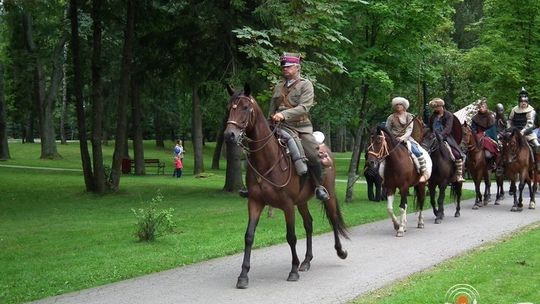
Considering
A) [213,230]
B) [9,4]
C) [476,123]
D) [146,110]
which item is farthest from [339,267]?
[146,110]

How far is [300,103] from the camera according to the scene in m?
9.80

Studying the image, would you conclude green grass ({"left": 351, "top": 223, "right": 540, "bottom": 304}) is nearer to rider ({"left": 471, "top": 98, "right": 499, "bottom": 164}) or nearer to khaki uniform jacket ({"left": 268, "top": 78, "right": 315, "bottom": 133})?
khaki uniform jacket ({"left": 268, "top": 78, "right": 315, "bottom": 133})

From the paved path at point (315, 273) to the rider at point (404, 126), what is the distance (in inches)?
66.4

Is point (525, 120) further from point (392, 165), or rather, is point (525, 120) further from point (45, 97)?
point (45, 97)

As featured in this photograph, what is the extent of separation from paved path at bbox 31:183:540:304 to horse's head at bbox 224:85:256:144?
2.20 meters

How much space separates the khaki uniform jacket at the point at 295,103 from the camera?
382 inches

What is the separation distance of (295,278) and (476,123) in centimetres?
1379

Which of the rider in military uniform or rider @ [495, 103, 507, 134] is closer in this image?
the rider in military uniform

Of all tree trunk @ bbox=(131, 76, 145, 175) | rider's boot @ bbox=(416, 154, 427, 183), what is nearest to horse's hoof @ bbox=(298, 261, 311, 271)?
rider's boot @ bbox=(416, 154, 427, 183)

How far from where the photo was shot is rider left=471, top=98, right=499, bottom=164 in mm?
20781

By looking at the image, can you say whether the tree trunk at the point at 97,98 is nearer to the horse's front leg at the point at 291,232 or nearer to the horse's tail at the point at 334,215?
the horse's tail at the point at 334,215

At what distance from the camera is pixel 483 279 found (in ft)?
29.4

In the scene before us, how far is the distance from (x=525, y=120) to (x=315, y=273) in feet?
45.2

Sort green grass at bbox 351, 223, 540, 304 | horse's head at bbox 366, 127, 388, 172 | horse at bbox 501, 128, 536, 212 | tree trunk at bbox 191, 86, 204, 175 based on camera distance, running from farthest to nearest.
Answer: tree trunk at bbox 191, 86, 204, 175 < horse at bbox 501, 128, 536, 212 < horse's head at bbox 366, 127, 388, 172 < green grass at bbox 351, 223, 540, 304
